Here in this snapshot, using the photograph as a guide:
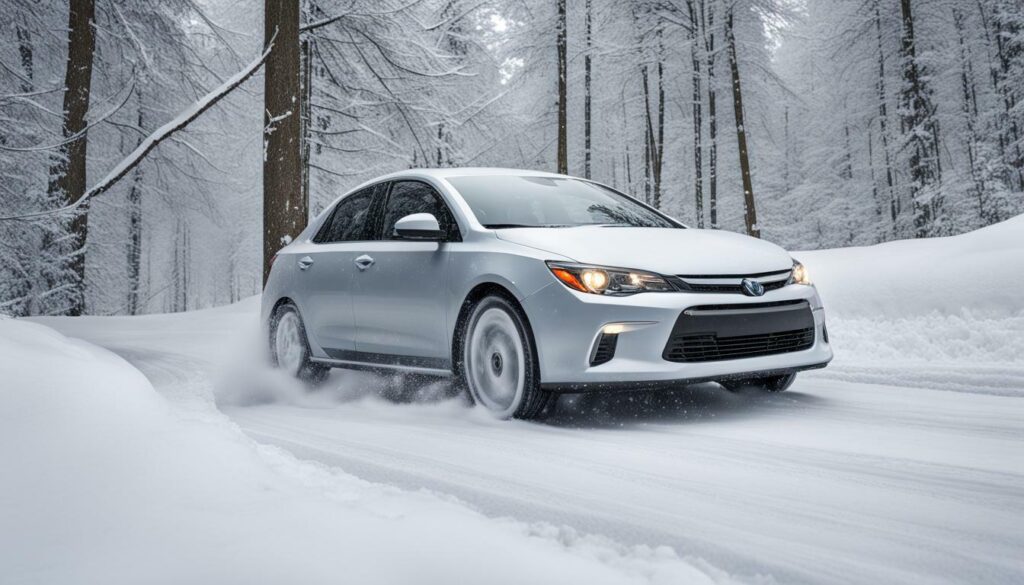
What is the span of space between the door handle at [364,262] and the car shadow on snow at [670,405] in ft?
5.70

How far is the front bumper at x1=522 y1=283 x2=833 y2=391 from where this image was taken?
4.54 metres

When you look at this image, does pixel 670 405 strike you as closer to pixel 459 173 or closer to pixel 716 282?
pixel 716 282

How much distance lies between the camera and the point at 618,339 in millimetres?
4566

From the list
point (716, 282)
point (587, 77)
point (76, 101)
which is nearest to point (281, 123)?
point (716, 282)

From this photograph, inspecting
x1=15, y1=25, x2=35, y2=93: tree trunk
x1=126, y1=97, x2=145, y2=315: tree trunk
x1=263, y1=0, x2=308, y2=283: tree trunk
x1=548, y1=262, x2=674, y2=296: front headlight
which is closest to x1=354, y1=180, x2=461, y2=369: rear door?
x1=548, y1=262, x2=674, y2=296: front headlight

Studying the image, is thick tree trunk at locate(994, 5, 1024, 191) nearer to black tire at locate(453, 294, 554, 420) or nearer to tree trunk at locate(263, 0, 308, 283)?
tree trunk at locate(263, 0, 308, 283)

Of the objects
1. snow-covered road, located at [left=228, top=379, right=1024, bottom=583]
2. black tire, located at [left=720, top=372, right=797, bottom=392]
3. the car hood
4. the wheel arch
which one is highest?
the car hood

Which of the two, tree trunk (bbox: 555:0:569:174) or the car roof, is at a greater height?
tree trunk (bbox: 555:0:569:174)

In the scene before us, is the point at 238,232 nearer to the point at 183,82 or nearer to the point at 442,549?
the point at 183,82

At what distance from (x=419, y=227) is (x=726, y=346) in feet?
6.79

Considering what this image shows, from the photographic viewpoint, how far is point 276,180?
9.99 m

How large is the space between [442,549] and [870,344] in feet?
21.5

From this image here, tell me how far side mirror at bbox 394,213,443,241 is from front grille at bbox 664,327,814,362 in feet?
5.87

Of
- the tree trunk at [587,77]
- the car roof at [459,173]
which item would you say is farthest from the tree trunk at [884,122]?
the car roof at [459,173]
